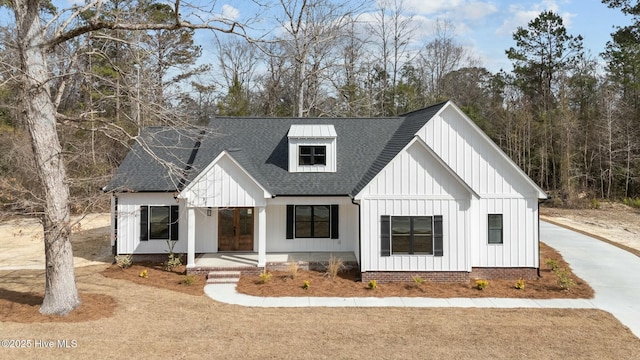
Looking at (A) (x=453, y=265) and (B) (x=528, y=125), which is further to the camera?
(B) (x=528, y=125)

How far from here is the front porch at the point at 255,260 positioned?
14.3 meters

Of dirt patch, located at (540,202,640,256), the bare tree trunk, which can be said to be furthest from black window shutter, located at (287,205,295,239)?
dirt patch, located at (540,202,640,256)

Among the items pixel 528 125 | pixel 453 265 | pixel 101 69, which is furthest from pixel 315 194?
pixel 528 125

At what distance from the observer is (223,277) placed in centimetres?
1394

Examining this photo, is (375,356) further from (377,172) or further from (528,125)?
(528,125)

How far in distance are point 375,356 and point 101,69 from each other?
24.2 meters

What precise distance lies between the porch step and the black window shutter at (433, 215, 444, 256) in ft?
20.9

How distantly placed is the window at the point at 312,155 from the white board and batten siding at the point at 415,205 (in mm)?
3787

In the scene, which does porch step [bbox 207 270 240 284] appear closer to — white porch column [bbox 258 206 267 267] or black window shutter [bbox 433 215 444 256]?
white porch column [bbox 258 206 267 267]

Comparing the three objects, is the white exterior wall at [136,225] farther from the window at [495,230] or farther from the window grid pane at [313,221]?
the window at [495,230]

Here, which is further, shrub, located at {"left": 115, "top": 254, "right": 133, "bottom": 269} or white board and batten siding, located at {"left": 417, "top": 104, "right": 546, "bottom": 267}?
shrub, located at {"left": 115, "top": 254, "right": 133, "bottom": 269}

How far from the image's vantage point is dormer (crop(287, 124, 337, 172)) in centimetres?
1664

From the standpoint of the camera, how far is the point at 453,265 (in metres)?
13.6

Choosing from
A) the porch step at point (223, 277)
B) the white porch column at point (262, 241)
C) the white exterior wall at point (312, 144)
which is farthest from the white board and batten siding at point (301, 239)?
the porch step at point (223, 277)
